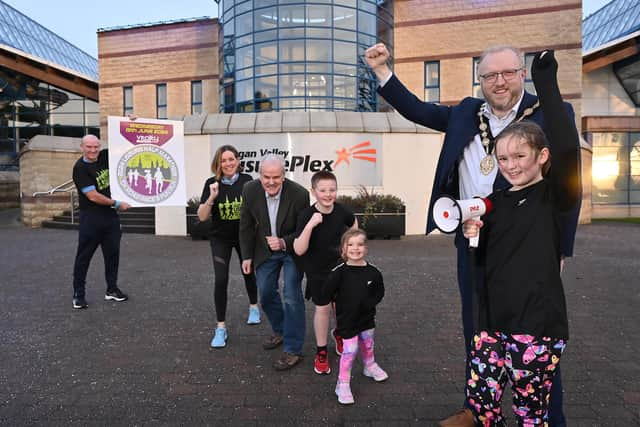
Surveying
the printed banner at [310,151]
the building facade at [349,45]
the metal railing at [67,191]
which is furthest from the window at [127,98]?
the printed banner at [310,151]

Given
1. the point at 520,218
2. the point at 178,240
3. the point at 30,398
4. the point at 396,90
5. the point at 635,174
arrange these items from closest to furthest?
1. the point at 520,218
2. the point at 396,90
3. the point at 30,398
4. the point at 178,240
5. the point at 635,174

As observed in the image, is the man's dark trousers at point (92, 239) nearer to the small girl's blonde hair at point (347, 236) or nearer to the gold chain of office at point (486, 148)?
the small girl's blonde hair at point (347, 236)

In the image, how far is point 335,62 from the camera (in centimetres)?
1838

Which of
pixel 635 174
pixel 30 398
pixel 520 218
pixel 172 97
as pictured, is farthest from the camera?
pixel 172 97

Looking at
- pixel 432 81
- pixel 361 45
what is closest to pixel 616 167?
pixel 432 81

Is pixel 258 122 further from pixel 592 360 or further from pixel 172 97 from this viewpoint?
pixel 172 97

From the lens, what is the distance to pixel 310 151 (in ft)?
39.5

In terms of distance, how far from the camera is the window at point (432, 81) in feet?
70.2

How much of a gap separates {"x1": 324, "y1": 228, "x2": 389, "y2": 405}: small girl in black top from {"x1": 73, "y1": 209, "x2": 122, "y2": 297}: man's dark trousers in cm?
372

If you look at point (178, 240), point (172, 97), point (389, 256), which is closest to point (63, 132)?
point (172, 97)

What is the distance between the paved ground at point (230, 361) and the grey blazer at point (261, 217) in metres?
0.96

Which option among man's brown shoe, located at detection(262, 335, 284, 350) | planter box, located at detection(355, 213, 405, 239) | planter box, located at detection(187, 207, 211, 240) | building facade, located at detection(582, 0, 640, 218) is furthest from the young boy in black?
building facade, located at detection(582, 0, 640, 218)

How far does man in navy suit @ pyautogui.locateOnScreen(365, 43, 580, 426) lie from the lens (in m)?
2.05

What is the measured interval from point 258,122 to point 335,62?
7.81 m
